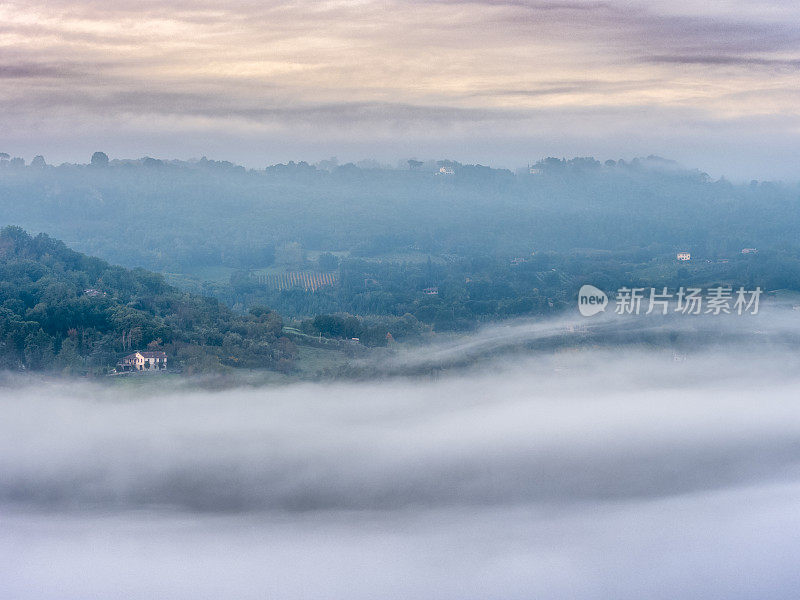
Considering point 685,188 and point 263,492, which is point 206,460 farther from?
point 685,188

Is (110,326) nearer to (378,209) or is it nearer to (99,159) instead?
(378,209)

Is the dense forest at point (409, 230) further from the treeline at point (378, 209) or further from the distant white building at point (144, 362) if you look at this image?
the distant white building at point (144, 362)

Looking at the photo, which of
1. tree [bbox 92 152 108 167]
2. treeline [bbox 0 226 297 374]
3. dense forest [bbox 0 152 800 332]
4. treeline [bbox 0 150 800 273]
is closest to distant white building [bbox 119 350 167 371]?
treeline [bbox 0 226 297 374]

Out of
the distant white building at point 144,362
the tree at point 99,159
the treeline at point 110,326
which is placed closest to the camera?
the distant white building at point 144,362

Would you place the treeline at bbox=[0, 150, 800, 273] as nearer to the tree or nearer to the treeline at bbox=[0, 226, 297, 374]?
the tree

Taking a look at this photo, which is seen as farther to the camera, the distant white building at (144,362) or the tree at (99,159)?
the tree at (99,159)

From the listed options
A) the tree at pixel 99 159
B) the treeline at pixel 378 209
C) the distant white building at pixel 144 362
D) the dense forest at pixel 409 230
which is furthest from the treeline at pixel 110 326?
the tree at pixel 99 159
